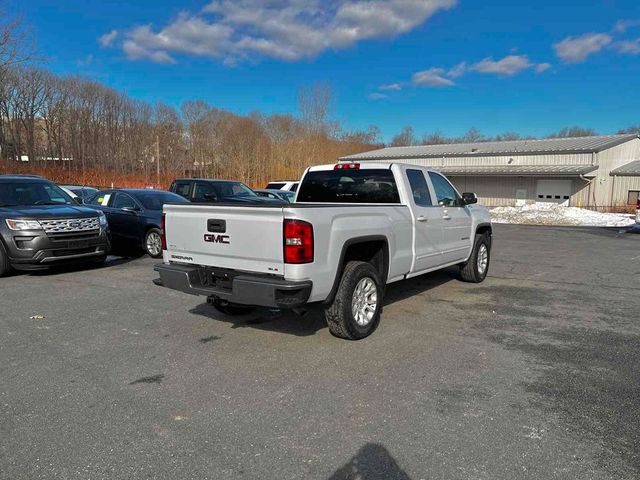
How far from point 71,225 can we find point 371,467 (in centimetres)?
779

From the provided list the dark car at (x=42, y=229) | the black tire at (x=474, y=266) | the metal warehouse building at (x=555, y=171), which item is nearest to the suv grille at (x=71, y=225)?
the dark car at (x=42, y=229)

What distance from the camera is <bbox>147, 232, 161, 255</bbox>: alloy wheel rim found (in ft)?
35.9

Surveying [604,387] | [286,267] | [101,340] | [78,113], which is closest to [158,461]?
[286,267]

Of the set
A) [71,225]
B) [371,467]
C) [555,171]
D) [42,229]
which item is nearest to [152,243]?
[71,225]

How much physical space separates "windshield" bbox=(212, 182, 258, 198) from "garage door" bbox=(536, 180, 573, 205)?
27.4 m

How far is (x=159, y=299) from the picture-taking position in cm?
698

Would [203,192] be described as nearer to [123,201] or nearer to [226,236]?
[123,201]

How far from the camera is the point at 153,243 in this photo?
1095 centimetres

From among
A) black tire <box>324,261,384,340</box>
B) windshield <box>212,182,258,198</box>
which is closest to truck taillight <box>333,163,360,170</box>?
black tire <box>324,261,384,340</box>

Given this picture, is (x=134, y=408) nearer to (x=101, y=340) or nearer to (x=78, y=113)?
(x=101, y=340)

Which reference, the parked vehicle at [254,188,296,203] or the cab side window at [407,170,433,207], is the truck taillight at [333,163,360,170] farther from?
the parked vehicle at [254,188,296,203]

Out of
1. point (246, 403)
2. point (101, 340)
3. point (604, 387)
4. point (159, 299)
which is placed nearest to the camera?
point (246, 403)

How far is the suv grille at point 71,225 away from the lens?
8.40 m

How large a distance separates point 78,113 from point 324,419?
63140mm
